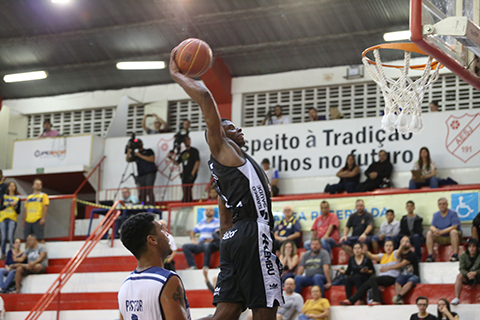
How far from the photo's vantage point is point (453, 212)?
11359 millimetres

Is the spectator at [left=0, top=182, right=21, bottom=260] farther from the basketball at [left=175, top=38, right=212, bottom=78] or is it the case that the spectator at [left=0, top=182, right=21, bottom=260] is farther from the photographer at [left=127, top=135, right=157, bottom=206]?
the basketball at [left=175, top=38, right=212, bottom=78]

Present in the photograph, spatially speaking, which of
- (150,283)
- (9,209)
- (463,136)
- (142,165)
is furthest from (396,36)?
(150,283)

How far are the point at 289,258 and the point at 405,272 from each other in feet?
6.89

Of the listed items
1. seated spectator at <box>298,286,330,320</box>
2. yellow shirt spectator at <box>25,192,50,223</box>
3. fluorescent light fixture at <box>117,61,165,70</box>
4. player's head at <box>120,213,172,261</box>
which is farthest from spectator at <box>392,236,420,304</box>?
fluorescent light fixture at <box>117,61,165,70</box>

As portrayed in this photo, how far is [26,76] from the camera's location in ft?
60.0

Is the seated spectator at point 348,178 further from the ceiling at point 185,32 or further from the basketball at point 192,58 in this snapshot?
the basketball at point 192,58

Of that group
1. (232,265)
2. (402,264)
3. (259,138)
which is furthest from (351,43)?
(232,265)

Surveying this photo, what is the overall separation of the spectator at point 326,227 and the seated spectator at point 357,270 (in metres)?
1.05

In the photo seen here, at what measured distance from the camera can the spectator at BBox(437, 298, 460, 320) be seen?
9.22 m

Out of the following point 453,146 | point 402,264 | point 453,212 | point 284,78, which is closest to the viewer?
point 402,264

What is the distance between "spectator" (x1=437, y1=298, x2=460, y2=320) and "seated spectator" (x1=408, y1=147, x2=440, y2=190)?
4.41m

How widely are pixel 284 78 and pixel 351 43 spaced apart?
2363mm

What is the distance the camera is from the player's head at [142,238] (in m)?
3.81

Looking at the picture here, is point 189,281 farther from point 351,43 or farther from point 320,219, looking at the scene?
point 351,43
